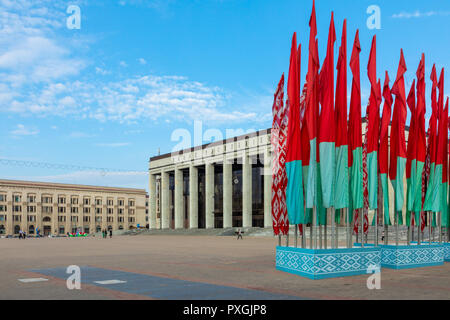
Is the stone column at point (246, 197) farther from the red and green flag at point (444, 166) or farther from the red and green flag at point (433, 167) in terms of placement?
the red and green flag at point (433, 167)

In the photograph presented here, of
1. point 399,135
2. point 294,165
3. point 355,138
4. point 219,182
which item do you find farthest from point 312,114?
point 219,182

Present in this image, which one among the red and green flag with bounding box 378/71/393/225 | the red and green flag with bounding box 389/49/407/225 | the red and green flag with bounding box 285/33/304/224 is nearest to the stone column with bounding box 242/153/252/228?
the red and green flag with bounding box 389/49/407/225

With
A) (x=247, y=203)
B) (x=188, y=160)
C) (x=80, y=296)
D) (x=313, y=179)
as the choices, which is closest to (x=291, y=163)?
(x=313, y=179)

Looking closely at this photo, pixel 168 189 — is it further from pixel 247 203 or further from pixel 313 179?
pixel 313 179

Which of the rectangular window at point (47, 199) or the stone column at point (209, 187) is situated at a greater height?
the stone column at point (209, 187)

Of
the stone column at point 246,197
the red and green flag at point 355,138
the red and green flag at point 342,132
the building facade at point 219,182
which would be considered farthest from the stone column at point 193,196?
the red and green flag at point 342,132

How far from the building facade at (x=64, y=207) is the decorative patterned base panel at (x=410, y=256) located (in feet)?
422

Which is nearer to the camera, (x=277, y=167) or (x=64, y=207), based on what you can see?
(x=277, y=167)

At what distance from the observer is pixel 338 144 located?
54.5ft

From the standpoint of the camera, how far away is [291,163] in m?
16.5

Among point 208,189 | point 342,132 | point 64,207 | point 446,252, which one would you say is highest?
point 342,132

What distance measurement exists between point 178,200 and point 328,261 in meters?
87.3

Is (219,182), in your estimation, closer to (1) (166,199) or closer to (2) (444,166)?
(1) (166,199)

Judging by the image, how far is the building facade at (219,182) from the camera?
83.1 meters
